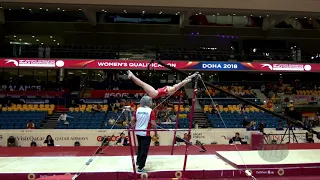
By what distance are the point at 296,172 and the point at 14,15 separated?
87.9 feet

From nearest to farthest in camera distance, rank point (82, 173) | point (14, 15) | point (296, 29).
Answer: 1. point (82, 173)
2. point (14, 15)
3. point (296, 29)

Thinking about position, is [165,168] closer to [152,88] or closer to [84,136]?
[152,88]

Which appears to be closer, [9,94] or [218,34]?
[9,94]

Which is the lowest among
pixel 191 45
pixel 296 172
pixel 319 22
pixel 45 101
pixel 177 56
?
pixel 296 172

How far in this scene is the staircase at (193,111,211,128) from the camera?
1779 cm

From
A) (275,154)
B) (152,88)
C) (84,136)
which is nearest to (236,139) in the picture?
(84,136)

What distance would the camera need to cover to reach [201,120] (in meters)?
18.9

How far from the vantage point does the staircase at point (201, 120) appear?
1779 centimetres

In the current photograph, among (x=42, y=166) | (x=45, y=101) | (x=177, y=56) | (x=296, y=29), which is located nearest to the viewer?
(x=42, y=166)

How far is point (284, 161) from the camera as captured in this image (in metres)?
6.45

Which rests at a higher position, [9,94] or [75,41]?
[75,41]

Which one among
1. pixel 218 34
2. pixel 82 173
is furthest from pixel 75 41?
pixel 82 173

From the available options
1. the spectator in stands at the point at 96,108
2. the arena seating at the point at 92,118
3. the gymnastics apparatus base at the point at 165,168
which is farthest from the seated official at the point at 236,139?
the spectator in stands at the point at 96,108

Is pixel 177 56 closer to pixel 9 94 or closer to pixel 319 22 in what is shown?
pixel 9 94
